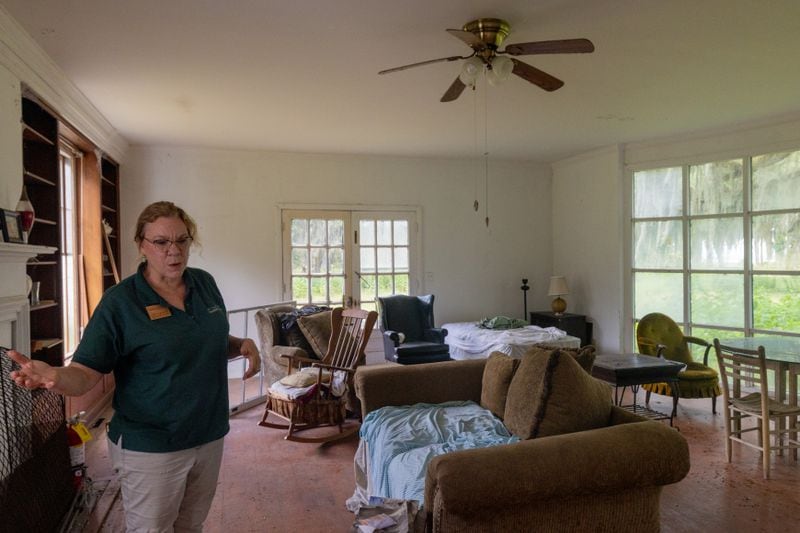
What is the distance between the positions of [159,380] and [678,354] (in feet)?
14.9

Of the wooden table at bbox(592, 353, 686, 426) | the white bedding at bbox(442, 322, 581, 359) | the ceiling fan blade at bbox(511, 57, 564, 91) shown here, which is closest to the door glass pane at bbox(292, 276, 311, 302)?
the white bedding at bbox(442, 322, 581, 359)

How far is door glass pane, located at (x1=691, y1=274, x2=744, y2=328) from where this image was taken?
5.07m

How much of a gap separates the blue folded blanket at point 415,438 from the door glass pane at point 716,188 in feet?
12.5

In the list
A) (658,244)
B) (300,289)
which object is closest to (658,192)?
(658,244)

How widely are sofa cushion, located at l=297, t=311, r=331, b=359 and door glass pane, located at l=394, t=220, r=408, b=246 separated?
81.1 inches

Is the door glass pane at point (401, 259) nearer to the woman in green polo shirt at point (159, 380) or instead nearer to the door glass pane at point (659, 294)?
the door glass pane at point (659, 294)

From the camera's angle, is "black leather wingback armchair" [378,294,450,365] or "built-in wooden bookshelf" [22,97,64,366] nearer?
"built-in wooden bookshelf" [22,97,64,366]

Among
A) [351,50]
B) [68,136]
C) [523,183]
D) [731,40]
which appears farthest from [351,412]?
[523,183]

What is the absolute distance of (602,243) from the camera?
20.7 feet

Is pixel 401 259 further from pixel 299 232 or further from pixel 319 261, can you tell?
pixel 299 232

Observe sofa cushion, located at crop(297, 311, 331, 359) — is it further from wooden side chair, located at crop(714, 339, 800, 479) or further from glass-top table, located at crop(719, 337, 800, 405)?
glass-top table, located at crop(719, 337, 800, 405)

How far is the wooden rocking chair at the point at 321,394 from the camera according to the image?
12.4 feet

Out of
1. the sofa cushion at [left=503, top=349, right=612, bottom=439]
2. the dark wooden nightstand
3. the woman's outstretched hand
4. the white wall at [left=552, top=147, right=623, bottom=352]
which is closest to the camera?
the woman's outstretched hand

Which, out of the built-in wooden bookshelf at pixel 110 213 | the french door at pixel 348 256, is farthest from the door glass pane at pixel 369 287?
the built-in wooden bookshelf at pixel 110 213
